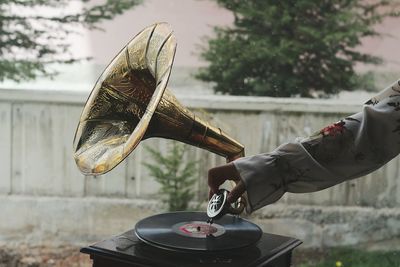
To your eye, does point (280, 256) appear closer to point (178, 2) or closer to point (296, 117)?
point (296, 117)

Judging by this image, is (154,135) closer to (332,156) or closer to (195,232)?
(195,232)

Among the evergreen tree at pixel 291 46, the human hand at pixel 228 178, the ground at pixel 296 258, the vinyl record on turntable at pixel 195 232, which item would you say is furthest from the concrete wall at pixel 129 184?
the human hand at pixel 228 178

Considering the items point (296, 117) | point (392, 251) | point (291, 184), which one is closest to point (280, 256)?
point (291, 184)

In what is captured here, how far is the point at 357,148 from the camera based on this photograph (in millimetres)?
1046

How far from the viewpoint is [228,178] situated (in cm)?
Result: 121

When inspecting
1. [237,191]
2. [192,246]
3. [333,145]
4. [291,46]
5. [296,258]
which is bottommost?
[296,258]

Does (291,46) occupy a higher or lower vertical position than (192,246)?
higher

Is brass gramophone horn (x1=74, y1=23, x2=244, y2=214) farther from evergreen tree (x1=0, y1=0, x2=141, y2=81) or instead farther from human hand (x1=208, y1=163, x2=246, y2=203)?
evergreen tree (x1=0, y1=0, x2=141, y2=81)

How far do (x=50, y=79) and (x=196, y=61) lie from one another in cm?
79

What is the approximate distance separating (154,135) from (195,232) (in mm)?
282

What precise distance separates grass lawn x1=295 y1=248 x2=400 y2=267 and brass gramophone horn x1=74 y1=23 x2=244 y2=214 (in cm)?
148

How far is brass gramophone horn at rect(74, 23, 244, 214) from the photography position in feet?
4.59

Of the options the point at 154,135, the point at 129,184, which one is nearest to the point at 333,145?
the point at 154,135

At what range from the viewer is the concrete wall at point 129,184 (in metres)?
2.71
